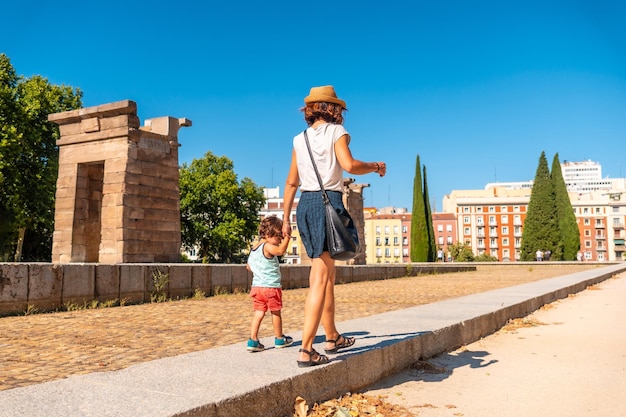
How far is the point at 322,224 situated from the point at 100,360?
233cm

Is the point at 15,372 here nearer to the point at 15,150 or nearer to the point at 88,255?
the point at 88,255

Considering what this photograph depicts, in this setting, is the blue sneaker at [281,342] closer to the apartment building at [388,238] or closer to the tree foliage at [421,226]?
the tree foliage at [421,226]

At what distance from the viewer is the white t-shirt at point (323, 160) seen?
13.4 ft

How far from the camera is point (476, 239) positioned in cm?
11994

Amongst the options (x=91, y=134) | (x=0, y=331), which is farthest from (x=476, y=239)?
(x=0, y=331)

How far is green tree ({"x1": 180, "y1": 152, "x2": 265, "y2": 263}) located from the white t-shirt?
53.5 metres

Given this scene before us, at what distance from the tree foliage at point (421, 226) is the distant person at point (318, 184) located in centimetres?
5446

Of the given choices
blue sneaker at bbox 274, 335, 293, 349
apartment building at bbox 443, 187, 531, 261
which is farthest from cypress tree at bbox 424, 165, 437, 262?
apartment building at bbox 443, 187, 531, 261

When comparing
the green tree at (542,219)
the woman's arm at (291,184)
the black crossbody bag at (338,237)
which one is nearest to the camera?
the black crossbody bag at (338,237)

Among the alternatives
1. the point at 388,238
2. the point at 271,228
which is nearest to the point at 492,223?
the point at 388,238

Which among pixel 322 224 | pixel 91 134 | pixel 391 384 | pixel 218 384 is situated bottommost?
pixel 391 384

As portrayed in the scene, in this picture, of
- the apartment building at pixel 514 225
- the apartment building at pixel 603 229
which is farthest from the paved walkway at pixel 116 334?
the apartment building at pixel 603 229

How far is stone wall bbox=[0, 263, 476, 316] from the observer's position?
821 cm

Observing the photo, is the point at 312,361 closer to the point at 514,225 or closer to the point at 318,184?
the point at 318,184
